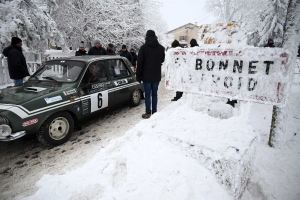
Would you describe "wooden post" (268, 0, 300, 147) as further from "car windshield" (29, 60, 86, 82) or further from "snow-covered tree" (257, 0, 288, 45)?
"snow-covered tree" (257, 0, 288, 45)

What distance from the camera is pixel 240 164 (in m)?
1.84

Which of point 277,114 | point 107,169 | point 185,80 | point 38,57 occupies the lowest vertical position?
point 107,169

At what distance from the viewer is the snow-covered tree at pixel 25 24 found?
26.4 ft

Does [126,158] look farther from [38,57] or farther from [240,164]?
[38,57]

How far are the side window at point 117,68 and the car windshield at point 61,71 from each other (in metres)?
0.82

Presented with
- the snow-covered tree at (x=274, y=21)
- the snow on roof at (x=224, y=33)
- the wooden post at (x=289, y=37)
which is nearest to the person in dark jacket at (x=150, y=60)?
the snow on roof at (x=224, y=33)

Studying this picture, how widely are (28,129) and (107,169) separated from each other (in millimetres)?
1760

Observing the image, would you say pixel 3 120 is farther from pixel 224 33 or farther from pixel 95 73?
pixel 224 33

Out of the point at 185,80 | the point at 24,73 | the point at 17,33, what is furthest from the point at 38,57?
the point at 185,80

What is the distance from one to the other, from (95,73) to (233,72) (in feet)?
10.0

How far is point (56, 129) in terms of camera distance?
11.3ft

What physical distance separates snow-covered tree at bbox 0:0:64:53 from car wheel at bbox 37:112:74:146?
719 cm

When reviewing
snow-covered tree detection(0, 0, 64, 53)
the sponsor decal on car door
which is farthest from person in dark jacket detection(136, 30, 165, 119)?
snow-covered tree detection(0, 0, 64, 53)

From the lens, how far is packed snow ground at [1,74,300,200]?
182 centimetres
